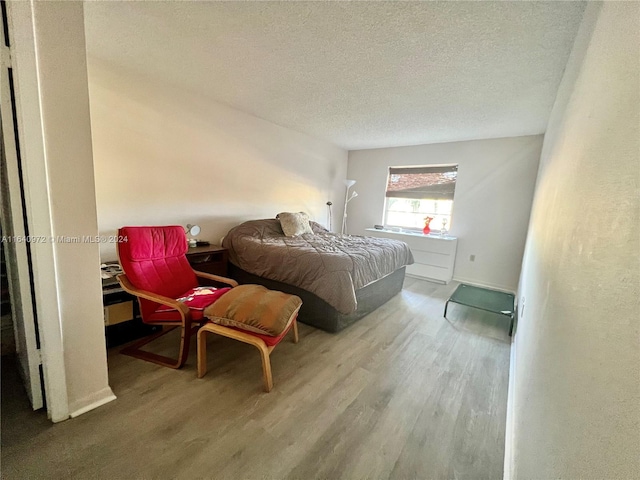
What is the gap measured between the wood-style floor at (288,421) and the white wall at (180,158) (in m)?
1.60

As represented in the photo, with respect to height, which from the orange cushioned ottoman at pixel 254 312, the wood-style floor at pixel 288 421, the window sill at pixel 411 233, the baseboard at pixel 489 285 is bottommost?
the wood-style floor at pixel 288 421

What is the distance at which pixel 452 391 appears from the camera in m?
1.82

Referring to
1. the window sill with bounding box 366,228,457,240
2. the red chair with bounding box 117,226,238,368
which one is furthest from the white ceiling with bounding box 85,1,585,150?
the window sill with bounding box 366,228,457,240

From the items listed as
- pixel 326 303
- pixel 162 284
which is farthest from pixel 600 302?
pixel 162 284

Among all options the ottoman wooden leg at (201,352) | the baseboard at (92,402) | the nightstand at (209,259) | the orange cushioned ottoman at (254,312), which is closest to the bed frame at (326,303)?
the nightstand at (209,259)

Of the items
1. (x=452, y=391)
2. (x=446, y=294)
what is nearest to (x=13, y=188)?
(x=452, y=391)

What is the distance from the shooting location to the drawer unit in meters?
4.27

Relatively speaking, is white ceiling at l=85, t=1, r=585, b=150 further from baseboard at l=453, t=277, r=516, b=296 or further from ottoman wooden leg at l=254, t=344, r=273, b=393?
baseboard at l=453, t=277, r=516, b=296

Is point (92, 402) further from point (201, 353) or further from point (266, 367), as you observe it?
point (266, 367)

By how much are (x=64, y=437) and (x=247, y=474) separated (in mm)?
980

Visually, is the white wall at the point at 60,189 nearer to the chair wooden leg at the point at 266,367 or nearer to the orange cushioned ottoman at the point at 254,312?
the orange cushioned ottoman at the point at 254,312

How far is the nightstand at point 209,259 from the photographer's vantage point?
2.90m

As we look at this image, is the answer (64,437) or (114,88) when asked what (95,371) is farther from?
(114,88)

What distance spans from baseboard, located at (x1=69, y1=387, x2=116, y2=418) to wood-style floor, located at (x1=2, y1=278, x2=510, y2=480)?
38mm
